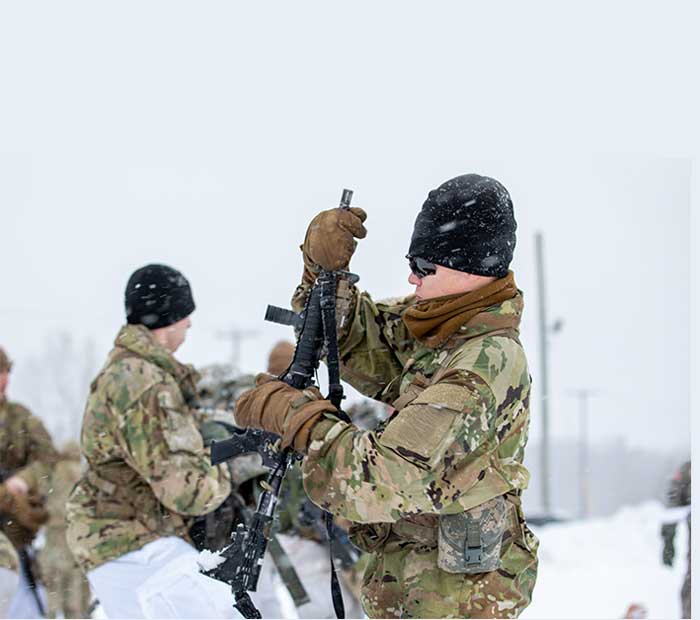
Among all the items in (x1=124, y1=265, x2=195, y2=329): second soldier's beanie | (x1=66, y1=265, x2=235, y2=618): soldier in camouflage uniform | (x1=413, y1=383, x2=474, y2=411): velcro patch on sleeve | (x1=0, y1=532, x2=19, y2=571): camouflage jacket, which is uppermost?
(x1=124, y1=265, x2=195, y2=329): second soldier's beanie

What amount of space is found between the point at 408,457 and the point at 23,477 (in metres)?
5.10

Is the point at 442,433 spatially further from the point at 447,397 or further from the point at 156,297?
the point at 156,297

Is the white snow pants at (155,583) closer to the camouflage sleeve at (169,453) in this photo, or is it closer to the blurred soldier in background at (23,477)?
the camouflage sleeve at (169,453)

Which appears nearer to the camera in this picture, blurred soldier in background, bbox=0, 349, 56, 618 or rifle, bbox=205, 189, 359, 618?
rifle, bbox=205, 189, 359, 618

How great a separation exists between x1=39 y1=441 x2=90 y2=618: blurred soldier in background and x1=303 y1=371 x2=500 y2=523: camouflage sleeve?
568 cm

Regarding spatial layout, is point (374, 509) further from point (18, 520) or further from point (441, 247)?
point (18, 520)

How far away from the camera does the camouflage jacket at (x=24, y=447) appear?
6898 mm

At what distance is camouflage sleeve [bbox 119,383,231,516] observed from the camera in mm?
4250

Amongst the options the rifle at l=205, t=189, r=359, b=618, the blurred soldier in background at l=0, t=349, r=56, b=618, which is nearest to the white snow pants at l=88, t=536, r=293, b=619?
the rifle at l=205, t=189, r=359, b=618

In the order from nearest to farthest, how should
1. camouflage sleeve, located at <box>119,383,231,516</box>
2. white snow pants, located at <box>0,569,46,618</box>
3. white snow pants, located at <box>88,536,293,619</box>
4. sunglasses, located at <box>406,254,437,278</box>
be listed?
sunglasses, located at <box>406,254,437,278</box> → white snow pants, located at <box>88,536,293,619</box> → camouflage sleeve, located at <box>119,383,231,516</box> → white snow pants, located at <box>0,569,46,618</box>

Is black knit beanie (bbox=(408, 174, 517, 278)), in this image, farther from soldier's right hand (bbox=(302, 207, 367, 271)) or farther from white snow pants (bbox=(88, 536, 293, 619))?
white snow pants (bbox=(88, 536, 293, 619))

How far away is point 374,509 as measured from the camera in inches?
102

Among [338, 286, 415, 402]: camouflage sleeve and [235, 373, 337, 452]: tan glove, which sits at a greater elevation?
[338, 286, 415, 402]: camouflage sleeve

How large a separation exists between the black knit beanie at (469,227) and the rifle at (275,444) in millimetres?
316
